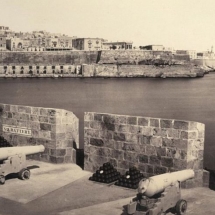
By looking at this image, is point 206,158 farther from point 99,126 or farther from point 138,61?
point 138,61

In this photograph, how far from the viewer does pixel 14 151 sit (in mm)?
6832

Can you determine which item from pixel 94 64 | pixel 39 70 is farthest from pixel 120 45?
pixel 39 70

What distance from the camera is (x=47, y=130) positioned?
324 inches

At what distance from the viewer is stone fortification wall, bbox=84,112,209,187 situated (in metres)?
6.40

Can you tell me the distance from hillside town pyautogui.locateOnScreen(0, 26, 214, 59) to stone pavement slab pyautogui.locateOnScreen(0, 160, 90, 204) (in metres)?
82.6

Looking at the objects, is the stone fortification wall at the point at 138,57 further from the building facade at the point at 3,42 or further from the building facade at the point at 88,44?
the building facade at the point at 3,42

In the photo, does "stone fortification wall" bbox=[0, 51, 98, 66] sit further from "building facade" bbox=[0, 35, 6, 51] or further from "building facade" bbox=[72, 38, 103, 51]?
"building facade" bbox=[72, 38, 103, 51]

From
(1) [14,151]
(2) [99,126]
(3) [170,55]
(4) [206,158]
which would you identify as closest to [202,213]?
(2) [99,126]

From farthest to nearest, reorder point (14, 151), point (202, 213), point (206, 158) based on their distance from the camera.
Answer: point (206, 158) → point (14, 151) → point (202, 213)

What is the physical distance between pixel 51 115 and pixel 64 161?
94cm

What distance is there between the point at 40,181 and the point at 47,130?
1490 millimetres

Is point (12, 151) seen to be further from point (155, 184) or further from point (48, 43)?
point (48, 43)

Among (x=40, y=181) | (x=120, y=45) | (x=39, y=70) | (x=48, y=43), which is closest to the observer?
(x=40, y=181)

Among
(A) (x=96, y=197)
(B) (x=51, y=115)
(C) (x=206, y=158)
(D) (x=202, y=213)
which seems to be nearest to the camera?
(D) (x=202, y=213)
